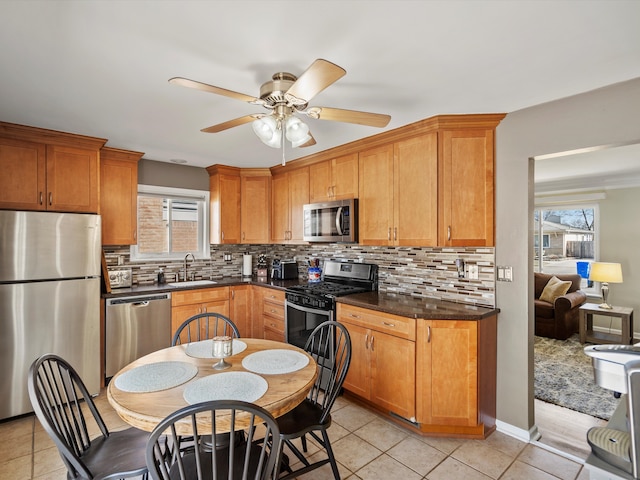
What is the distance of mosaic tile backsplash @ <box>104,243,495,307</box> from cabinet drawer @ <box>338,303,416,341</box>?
61cm

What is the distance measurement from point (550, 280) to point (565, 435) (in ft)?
11.1

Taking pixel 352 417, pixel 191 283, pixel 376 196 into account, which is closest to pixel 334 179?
pixel 376 196

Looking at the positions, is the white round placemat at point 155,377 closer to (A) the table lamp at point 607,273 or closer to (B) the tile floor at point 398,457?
(B) the tile floor at point 398,457

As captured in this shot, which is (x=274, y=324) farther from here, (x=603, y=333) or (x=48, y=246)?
(x=603, y=333)

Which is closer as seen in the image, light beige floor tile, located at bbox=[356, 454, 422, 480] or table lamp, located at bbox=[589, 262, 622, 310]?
light beige floor tile, located at bbox=[356, 454, 422, 480]

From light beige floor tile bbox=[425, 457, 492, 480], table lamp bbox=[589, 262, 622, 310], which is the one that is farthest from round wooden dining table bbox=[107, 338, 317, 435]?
table lamp bbox=[589, 262, 622, 310]

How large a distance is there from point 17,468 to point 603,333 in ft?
22.3

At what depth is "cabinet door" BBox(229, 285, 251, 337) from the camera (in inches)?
160

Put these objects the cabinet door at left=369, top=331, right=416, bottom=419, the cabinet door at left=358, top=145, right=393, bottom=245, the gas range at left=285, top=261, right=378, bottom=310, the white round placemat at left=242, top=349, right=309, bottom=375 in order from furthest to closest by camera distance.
Answer: the gas range at left=285, top=261, right=378, bottom=310 < the cabinet door at left=358, top=145, right=393, bottom=245 < the cabinet door at left=369, top=331, right=416, bottom=419 < the white round placemat at left=242, top=349, right=309, bottom=375

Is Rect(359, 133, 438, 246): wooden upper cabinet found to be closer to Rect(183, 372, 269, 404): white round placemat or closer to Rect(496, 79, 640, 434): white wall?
Rect(496, 79, 640, 434): white wall

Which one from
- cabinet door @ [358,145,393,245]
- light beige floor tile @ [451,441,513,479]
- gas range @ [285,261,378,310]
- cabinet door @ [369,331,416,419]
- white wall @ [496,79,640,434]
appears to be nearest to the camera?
light beige floor tile @ [451,441,513,479]

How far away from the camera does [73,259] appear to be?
2.94 m

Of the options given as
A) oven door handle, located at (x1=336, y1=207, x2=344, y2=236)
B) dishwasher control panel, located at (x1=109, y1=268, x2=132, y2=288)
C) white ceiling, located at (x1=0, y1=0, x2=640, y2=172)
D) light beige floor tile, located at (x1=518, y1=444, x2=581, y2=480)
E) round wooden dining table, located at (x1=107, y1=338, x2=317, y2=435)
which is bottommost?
light beige floor tile, located at (x1=518, y1=444, x2=581, y2=480)

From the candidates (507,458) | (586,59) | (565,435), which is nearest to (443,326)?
(507,458)
